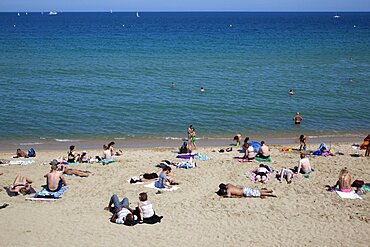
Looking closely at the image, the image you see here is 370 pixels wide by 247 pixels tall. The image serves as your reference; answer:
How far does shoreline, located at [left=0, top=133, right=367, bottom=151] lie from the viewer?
2358cm


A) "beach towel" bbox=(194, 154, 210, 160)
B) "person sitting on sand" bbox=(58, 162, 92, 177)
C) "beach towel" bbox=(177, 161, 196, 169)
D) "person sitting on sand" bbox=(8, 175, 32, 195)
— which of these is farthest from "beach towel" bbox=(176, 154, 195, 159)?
"person sitting on sand" bbox=(8, 175, 32, 195)

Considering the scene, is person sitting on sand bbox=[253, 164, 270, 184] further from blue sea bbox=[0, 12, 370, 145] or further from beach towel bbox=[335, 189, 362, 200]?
blue sea bbox=[0, 12, 370, 145]

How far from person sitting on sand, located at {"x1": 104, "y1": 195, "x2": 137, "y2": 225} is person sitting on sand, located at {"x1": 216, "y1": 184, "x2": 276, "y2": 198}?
3250mm

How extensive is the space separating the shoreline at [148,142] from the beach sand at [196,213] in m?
5.72

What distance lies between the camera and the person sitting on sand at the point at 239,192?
14.5 m

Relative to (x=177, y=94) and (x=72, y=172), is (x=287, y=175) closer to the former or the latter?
(x=72, y=172)

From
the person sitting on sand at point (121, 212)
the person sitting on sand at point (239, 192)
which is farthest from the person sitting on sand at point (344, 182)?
the person sitting on sand at point (121, 212)

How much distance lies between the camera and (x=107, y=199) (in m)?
14.4

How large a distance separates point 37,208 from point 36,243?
2.37 m

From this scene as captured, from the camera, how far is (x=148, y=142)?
24.4 meters

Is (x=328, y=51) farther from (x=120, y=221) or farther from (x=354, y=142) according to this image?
(x=120, y=221)

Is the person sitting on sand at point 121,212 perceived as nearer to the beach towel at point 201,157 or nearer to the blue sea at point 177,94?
the beach towel at point 201,157

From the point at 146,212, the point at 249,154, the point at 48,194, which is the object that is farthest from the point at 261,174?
the point at 48,194

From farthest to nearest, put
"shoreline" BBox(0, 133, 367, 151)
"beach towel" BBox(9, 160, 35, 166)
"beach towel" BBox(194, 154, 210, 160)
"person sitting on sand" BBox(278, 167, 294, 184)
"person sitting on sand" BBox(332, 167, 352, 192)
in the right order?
"shoreline" BBox(0, 133, 367, 151)
"beach towel" BBox(194, 154, 210, 160)
"beach towel" BBox(9, 160, 35, 166)
"person sitting on sand" BBox(278, 167, 294, 184)
"person sitting on sand" BBox(332, 167, 352, 192)
